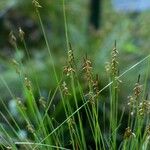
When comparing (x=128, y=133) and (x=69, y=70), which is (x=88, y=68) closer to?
(x=69, y=70)

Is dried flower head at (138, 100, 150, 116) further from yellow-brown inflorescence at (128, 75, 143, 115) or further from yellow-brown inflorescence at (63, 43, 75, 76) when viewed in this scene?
yellow-brown inflorescence at (63, 43, 75, 76)

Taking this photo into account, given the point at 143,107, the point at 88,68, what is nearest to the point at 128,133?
the point at 143,107

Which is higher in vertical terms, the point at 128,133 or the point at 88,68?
the point at 88,68

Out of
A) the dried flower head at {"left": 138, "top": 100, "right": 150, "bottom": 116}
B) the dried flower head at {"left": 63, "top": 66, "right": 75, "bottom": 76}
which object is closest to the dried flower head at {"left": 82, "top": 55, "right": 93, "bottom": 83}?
the dried flower head at {"left": 63, "top": 66, "right": 75, "bottom": 76}

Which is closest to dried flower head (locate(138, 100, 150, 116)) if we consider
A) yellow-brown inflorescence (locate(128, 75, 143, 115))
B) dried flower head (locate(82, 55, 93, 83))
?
yellow-brown inflorescence (locate(128, 75, 143, 115))

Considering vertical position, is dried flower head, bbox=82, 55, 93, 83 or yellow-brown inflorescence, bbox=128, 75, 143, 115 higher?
dried flower head, bbox=82, 55, 93, 83

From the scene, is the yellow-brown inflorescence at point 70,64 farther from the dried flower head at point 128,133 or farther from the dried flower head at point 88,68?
the dried flower head at point 128,133

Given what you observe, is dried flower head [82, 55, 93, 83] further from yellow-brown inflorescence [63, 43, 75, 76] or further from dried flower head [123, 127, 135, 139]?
dried flower head [123, 127, 135, 139]

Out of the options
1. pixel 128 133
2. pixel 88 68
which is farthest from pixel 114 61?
pixel 128 133

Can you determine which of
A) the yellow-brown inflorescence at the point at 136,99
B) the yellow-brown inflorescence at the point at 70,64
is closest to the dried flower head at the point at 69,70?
the yellow-brown inflorescence at the point at 70,64

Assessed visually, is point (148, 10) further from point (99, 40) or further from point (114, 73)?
point (114, 73)

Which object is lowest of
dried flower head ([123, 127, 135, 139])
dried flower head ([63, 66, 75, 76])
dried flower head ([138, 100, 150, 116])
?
dried flower head ([123, 127, 135, 139])

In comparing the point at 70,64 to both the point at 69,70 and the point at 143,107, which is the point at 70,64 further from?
the point at 143,107
